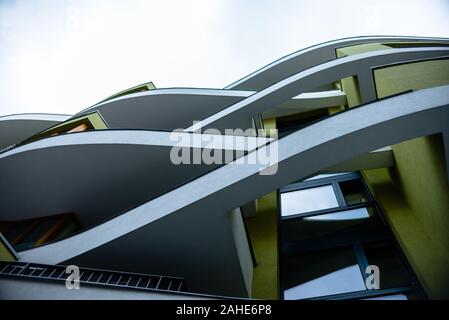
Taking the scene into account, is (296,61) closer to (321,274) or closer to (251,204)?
(251,204)

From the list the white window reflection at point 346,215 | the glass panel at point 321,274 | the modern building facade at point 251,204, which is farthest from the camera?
the white window reflection at point 346,215

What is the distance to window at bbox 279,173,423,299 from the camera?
20.7ft

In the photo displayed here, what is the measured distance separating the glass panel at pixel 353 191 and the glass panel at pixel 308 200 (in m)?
0.36

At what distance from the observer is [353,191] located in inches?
376

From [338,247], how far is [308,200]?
2314 mm

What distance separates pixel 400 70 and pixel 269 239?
18.0ft

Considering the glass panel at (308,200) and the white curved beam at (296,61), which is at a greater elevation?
the white curved beam at (296,61)

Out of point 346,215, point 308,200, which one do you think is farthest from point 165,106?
point 346,215

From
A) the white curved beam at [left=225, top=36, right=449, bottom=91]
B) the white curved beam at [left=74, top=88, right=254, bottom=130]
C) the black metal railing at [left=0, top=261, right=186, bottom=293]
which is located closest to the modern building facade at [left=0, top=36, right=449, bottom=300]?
the black metal railing at [left=0, top=261, right=186, bottom=293]

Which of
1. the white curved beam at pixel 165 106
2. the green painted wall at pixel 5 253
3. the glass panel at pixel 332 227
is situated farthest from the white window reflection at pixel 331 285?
the white curved beam at pixel 165 106

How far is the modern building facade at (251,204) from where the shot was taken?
5.51 m

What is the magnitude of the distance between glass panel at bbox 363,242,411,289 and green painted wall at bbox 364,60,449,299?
25cm

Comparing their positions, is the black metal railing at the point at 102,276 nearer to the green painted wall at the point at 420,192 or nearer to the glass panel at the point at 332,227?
the glass panel at the point at 332,227
